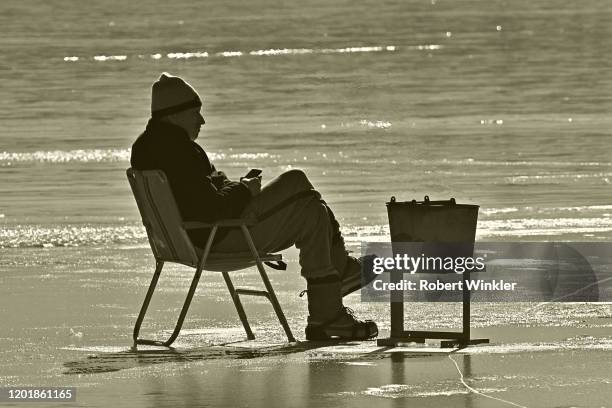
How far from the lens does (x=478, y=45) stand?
174 ft

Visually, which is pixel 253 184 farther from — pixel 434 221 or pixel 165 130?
pixel 434 221

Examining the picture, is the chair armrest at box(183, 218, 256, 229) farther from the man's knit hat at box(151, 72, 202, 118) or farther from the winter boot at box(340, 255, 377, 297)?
the winter boot at box(340, 255, 377, 297)

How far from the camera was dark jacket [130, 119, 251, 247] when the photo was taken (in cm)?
986

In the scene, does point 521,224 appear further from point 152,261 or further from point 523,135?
point 523,135

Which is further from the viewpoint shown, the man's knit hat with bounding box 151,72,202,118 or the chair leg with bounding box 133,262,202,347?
the man's knit hat with bounding box 151,72,202,118

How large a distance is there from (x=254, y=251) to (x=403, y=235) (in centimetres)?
76

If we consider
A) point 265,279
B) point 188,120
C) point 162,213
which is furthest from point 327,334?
point 188,120

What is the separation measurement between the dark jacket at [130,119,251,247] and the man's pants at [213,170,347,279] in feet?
0.45

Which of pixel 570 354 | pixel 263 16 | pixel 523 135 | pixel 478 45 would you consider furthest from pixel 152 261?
pixel 263 16

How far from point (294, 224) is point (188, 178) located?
59cm

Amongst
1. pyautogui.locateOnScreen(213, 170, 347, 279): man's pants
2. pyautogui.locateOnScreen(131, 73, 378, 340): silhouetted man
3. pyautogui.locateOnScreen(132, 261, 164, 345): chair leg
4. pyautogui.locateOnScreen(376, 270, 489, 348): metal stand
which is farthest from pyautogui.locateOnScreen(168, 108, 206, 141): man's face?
pyautogui.locateOnScreen(376, 270, 489, 348): metal stand

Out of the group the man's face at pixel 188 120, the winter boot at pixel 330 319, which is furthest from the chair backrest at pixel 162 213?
the winter boot at pixel 330 319

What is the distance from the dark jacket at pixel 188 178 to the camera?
32.3ft

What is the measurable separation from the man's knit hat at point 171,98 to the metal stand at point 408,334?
133cm
